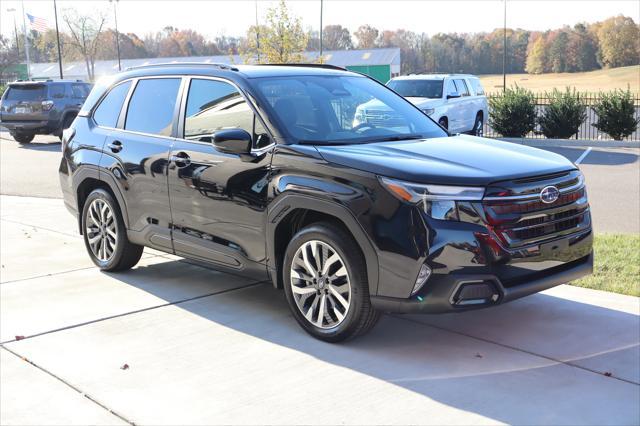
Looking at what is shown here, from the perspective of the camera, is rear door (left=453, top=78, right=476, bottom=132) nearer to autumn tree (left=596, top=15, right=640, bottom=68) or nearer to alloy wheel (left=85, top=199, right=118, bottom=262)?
alloy wheel (left=85, top=199, right=118, bottom=262)

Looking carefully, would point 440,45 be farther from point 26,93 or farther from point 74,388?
point 74,388

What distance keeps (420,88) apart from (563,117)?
17.1 ft

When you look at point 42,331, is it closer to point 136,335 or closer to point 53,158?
point 136,335

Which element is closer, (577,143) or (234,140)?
(234,140)

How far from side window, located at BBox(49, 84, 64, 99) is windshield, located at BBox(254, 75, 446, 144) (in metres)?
19.6

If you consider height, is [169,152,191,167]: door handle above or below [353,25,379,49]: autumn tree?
below

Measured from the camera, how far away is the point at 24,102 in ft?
77.4

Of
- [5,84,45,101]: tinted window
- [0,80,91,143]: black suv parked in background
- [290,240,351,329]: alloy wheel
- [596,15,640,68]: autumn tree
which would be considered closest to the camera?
[290,240,351,329]: alloy wheel

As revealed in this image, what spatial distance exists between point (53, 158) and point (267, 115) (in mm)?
15714

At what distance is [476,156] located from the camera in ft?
16.3

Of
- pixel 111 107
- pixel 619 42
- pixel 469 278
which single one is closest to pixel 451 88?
pixel 111 107

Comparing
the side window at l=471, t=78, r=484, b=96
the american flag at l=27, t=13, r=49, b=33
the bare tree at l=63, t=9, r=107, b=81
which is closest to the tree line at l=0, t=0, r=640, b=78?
the bare tree at l=63, t=9, r=107, b=81

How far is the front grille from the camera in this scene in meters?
4.45

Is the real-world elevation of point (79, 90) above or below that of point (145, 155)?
above
